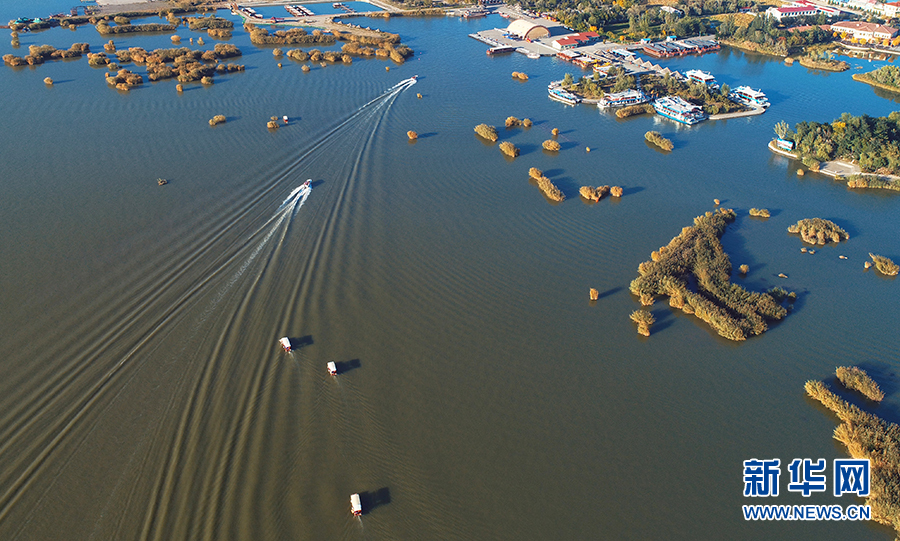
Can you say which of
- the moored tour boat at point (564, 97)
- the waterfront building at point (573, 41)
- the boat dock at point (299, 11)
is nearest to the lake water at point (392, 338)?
the moored tour boat at point (564, 97)

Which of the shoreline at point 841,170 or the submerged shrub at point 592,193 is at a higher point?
the submerged shrub at point 592,193

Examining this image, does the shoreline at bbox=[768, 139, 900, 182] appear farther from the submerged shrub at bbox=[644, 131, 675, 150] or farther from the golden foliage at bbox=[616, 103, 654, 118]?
the golden foliage at bbox=[616, 103, 654, 118]

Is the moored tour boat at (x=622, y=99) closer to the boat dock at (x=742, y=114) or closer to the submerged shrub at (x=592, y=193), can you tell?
the boat dock at (x=742, y=114)

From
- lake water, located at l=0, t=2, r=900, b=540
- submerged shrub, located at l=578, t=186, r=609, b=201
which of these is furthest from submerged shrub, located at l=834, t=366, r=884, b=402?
submerged shrub, located at l=578, t=186, r=609, b=201

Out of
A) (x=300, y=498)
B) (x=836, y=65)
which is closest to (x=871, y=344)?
(x=300, y=498)

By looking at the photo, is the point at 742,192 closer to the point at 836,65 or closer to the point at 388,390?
the point at 388,390

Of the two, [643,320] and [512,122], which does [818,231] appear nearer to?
[643,320]
